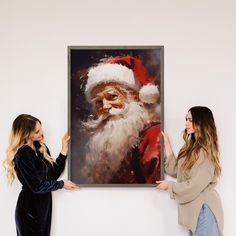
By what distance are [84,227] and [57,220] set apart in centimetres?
18

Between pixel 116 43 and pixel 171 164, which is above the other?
pixel 116 43

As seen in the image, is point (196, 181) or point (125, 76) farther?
point (125, 76)

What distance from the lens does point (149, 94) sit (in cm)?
227

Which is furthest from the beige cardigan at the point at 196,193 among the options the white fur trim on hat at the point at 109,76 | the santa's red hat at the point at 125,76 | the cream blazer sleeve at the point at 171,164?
the white fur trim on hat at the point at 109,76

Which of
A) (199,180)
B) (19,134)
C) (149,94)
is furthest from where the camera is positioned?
(149,94)

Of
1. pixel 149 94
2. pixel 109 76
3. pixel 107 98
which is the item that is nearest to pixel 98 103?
pixel 107 98

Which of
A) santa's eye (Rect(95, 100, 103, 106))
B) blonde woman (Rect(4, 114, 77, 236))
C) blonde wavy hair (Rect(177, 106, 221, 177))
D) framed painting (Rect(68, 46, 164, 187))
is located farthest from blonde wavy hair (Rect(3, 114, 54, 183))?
blonde wavy hair (Rect(177, 106, 221, 177))

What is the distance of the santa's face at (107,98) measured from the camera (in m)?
2.27

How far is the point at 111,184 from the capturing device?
227 centimetres

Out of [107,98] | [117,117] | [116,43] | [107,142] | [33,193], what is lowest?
[33,193]

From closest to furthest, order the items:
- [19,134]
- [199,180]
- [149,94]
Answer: [199,180] < [19,134] < [149,94]

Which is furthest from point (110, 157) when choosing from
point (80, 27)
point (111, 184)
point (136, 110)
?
point (80, 27)

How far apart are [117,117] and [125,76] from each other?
273mm

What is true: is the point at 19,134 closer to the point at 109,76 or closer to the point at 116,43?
the point at 109,76
